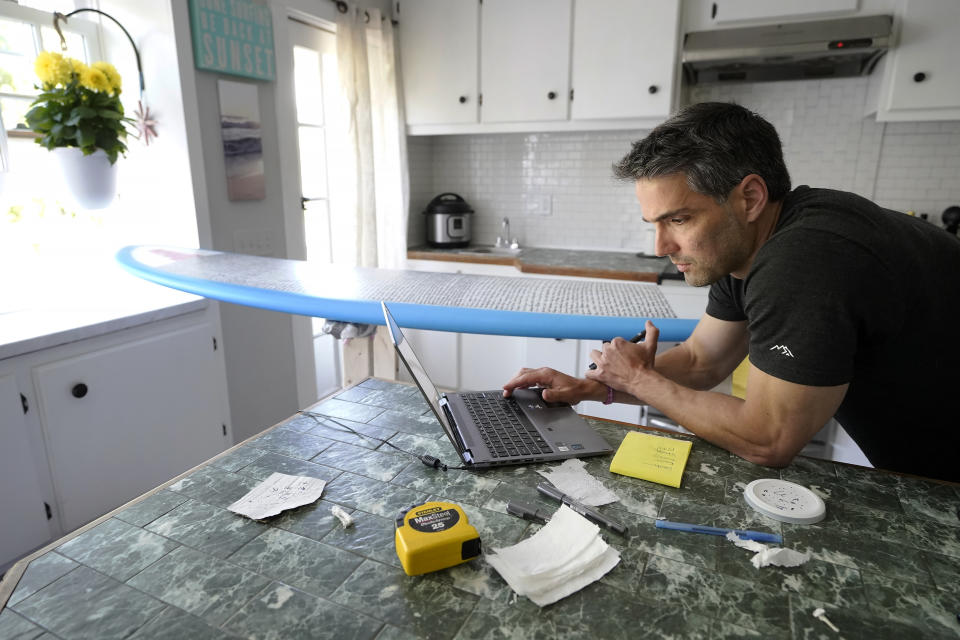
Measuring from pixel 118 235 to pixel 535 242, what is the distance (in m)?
2.46

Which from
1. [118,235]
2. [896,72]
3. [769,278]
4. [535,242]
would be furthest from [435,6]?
[769,278]

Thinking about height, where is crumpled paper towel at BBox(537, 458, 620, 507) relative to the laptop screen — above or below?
below

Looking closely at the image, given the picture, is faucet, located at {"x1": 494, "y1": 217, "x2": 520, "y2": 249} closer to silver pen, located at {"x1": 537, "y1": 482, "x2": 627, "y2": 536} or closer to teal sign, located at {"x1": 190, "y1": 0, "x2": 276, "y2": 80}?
teal sign, located at {"x1": 190, "y1": 0, "x2": 276, "y2": 80}

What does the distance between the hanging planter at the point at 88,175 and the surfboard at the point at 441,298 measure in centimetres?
60

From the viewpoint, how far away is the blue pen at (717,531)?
87 centimetres

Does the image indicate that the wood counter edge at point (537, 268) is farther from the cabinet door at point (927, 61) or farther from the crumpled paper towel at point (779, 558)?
the crumpled paper towel at point (779, 558)

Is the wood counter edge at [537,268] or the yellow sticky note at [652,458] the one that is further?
the wood counter edge at [537,268]

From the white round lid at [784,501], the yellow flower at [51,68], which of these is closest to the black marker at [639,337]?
the white round lid at [784,501]

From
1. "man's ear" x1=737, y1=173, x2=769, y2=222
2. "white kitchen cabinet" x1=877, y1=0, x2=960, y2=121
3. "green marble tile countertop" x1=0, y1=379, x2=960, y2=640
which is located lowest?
"green marble tile countertop" x1=0, y1=379, x2=960, y2=640

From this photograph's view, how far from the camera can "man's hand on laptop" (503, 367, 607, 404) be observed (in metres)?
1.33

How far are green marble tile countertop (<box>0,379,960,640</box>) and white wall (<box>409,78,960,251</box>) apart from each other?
273cm

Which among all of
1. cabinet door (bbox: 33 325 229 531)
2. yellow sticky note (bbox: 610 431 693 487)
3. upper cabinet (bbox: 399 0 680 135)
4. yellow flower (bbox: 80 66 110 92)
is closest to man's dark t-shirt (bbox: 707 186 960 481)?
yellow sticky note (bbox: 610 431 693 487)

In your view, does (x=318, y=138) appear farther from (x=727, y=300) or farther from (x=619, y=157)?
(x=727, y=300)

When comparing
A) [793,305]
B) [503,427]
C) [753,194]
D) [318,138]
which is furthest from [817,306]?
[318,138]
